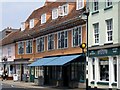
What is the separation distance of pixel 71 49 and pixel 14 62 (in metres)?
22.5

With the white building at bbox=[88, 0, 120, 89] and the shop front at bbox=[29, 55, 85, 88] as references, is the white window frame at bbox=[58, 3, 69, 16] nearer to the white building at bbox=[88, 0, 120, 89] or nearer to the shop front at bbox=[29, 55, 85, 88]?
the shop front at bbox=[29, 55, 85, 88]

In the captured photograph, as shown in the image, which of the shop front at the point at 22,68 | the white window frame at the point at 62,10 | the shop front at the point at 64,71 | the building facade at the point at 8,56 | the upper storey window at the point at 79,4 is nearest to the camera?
the shop front at the point at 64,71

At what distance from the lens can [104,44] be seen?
31.2m

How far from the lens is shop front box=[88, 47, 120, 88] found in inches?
1166

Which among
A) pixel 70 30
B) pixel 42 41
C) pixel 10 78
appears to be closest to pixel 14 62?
pixel 10 78

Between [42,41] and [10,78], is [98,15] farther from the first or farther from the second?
[10,78]

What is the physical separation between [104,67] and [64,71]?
8.98 metres

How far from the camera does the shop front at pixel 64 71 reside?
35.8 metres

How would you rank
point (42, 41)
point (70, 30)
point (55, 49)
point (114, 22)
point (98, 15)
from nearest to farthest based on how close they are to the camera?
point (114, 22), point (98, 15), point (70, 30), point (55, 49), point (42, 41)

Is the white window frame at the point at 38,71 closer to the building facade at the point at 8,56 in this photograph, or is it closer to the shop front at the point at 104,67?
the building facade at the point at 8,56

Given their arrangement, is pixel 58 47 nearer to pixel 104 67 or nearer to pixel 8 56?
pixel 104 67

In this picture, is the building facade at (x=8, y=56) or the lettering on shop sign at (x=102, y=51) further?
the building facade at (x=8, y=56)

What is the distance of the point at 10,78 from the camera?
61.5 m

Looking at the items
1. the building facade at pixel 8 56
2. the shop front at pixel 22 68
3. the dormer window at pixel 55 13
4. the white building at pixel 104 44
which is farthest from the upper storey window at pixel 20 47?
the white building at pixel 104 44
